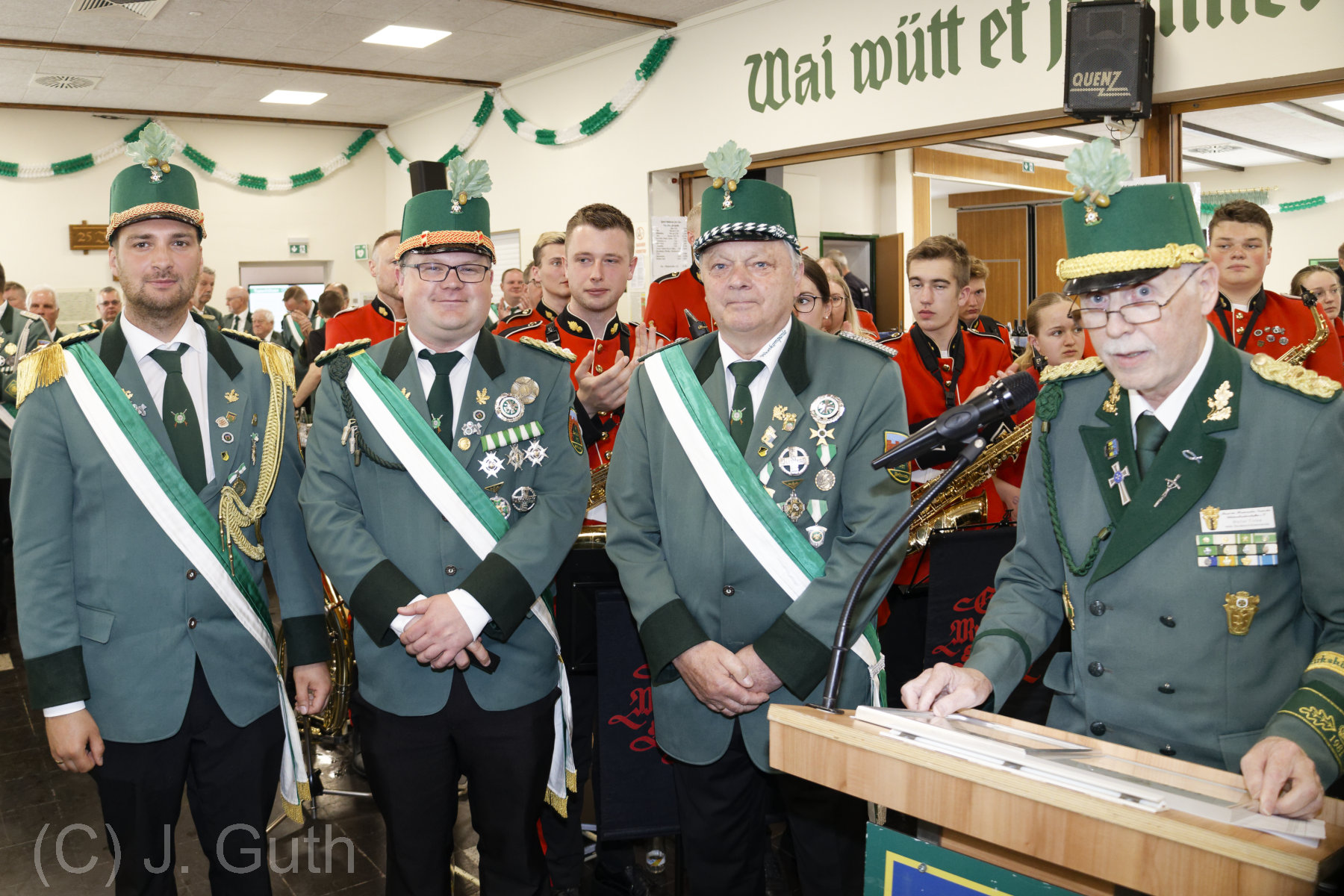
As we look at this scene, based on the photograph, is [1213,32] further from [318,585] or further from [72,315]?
[72,315]

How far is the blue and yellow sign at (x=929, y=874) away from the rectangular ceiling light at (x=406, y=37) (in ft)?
26.6

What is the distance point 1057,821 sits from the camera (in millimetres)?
996

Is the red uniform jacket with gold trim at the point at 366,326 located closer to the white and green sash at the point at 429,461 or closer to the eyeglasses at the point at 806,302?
the eyeglasses at the point at 806,302

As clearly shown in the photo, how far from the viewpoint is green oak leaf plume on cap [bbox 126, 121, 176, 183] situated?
2131 millimetres

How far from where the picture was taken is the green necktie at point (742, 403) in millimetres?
2082

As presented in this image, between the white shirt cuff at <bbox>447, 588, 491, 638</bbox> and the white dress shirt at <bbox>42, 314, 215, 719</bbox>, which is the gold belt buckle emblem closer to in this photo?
the white shirt cuff at <bbox>447, 588, 491, 638</bbox>

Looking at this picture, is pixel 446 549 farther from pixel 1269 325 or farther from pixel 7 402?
pixel 7 402

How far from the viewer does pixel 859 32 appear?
6.54m

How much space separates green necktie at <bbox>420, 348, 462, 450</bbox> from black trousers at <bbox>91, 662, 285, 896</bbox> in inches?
27.2

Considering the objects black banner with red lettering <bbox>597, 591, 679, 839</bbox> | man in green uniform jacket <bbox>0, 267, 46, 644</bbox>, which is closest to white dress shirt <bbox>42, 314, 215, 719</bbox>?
black banner with red lettering <bbox>597, 591, 679, 839</bbox>

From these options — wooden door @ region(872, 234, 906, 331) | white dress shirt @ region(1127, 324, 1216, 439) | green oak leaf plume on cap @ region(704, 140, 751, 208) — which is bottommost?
white dress shirt @ region(1127, 324, 1216, 439)

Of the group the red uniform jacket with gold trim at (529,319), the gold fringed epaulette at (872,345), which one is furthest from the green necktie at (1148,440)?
the red uniform jacket with gold trim at (529,319)

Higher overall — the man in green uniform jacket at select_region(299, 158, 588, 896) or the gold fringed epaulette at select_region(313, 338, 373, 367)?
the gold fringed epaulette at select_region(313, 338, 373, 367)

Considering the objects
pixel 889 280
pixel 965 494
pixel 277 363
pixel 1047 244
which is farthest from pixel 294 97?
pixel 965 494
